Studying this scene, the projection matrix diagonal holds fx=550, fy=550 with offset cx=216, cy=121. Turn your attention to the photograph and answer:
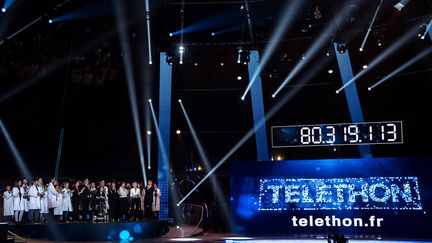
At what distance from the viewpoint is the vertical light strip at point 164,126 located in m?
22.4

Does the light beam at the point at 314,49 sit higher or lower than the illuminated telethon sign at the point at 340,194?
higher

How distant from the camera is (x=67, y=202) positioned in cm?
1683

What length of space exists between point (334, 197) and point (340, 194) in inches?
8.3

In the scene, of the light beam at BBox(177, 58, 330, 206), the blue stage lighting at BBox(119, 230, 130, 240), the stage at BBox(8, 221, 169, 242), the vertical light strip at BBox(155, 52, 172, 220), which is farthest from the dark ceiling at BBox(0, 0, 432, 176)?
the blue stage lighting at BBox(119, 230, 130, 240)

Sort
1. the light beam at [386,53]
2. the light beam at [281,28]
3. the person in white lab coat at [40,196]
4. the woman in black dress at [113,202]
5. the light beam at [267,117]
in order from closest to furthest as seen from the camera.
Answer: the person in white lab coat at [40,196], the light beam at [281,28], the woman in black dress at [113,202], the light beam at [386,53], the light beam at [267,117]

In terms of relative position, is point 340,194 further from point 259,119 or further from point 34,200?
point 34,200

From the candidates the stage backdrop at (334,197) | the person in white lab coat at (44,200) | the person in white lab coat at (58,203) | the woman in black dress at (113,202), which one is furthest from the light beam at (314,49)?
the person in white lab coat at (44,200)

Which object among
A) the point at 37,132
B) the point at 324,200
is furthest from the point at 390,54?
the point at 37,132

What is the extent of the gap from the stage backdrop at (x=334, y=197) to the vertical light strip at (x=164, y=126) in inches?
197

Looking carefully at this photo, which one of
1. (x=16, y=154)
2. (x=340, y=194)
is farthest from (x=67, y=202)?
(x=340, y=194)

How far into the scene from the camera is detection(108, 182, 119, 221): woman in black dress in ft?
55.0

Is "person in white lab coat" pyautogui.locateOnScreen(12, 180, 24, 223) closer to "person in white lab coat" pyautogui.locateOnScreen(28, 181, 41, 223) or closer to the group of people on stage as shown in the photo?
the group of people on stage

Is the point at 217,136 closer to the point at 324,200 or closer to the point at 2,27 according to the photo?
the point at 324,200

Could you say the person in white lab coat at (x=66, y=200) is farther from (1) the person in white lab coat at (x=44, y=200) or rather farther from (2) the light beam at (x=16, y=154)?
(2) the light beam at (x=16, y=154)
